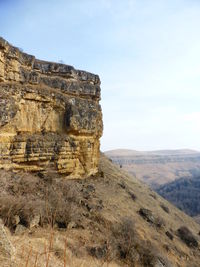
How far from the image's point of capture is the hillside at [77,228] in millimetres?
6516

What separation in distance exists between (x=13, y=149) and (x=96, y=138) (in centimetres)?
730

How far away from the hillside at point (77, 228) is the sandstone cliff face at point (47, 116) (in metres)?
0.95

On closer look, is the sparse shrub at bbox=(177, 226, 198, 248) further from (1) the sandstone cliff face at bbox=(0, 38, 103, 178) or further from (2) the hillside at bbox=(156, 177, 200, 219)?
(2) the hillside at bbox=(156, 177, 200, 219)

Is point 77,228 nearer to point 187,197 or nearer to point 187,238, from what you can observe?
point 187,238

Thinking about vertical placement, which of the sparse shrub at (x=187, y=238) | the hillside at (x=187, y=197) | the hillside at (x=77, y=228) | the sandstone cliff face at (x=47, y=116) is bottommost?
the hillside at (x=187, y=197)

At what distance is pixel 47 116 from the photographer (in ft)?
43.9

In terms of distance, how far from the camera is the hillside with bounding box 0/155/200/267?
652cm

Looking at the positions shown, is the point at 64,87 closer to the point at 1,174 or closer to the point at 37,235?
the point at 1,174

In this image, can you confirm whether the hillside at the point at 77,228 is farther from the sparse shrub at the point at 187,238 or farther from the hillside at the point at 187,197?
the hillside at the point at 187,197

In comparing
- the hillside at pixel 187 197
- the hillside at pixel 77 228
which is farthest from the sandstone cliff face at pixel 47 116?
the hillside at pixel 187 197

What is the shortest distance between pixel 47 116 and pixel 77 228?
7.18 m

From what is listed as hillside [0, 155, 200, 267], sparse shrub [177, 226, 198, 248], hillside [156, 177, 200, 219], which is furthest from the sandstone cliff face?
hillside [156, 177, 200, 219]

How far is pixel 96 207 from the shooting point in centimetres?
1212

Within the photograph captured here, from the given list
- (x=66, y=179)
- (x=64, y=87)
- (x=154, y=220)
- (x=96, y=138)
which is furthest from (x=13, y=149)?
(x=154, y=220)
